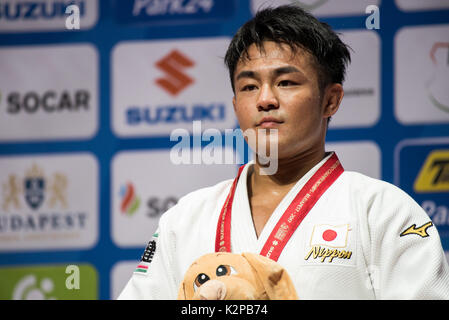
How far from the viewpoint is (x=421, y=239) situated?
5.05 feet

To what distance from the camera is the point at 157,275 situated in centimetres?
179

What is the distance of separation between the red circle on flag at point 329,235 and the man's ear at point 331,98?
40cm

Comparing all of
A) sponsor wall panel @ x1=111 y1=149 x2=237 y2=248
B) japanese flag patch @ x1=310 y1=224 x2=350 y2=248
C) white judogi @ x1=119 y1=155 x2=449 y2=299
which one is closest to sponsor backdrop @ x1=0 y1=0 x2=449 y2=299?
sponsor wall panel @ x1=111 y1=149 x2=237 y2=248

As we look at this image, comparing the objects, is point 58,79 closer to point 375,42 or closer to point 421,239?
point 375,42

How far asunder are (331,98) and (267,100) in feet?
0.92

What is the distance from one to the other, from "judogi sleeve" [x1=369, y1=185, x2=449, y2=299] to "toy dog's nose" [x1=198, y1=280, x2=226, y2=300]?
0.46 m

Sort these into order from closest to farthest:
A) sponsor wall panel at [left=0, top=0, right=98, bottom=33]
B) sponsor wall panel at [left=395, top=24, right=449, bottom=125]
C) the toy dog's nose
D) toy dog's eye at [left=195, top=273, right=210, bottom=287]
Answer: the toy dog's nose
toy dog's eye at [left=195, top=273, right=210, bottom=287]
sponsor wall panel at [left=395, top=24, right=449, bottom=125]
sponsor wall panel at [left=0, top=0, right=98, bottom=33]

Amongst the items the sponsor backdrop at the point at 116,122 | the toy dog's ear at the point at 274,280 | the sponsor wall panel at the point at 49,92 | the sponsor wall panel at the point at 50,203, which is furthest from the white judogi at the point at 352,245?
the sponsor wall panel at the point at 49,92

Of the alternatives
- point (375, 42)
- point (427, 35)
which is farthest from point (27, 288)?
point (427, 35)

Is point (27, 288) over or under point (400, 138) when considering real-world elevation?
under

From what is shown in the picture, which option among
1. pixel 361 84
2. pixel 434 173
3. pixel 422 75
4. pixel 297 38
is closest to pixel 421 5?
pixel 422 75

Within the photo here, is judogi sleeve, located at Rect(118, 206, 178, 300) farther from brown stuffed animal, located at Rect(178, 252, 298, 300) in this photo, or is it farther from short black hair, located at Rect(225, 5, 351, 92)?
short black hair, located at Rect(225, 5, 351, 92)

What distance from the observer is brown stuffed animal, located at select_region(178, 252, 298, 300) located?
137 centimetres

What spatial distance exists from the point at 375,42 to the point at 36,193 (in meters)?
1.96
